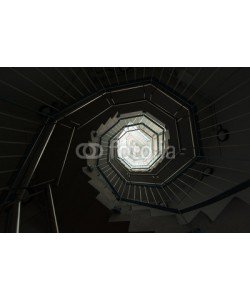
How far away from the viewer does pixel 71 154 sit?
15.0 feet

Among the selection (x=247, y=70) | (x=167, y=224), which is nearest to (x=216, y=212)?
(x=167, y=224)

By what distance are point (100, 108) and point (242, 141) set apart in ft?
10.6

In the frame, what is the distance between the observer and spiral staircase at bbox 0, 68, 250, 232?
3074 millimetres

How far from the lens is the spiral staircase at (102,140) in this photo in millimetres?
3074

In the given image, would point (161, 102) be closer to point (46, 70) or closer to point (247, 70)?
point (247, 70)
